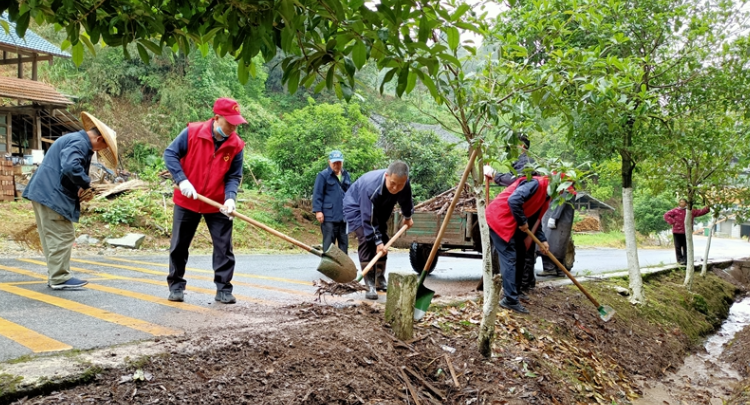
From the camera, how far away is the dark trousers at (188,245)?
4.83 metres

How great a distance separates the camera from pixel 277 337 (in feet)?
11.7

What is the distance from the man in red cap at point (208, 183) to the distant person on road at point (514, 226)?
279cm

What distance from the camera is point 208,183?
484 cm

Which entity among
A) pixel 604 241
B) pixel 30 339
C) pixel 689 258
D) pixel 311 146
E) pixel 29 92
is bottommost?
pixel 604 241

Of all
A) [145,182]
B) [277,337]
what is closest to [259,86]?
[145,182]

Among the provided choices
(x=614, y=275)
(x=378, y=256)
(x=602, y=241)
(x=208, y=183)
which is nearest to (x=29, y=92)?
(x=208, y=183)

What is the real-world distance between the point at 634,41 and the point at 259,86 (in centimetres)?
2309

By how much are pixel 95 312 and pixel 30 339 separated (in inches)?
33.9

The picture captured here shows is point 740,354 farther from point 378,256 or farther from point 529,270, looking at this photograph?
point 378,256

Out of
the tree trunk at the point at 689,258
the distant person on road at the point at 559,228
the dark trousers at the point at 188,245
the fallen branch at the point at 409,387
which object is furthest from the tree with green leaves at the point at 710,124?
the dark trousers at the point at 188,245

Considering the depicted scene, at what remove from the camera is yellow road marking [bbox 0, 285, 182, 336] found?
3736mm

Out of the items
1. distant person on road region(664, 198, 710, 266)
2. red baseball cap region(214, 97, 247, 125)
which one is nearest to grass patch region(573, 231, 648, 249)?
distant person on road region(664, 198, 710, 266)

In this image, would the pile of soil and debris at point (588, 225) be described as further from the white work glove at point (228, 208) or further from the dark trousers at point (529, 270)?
the white work glove at point (228, 208)

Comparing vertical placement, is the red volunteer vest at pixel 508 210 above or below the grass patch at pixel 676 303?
above
